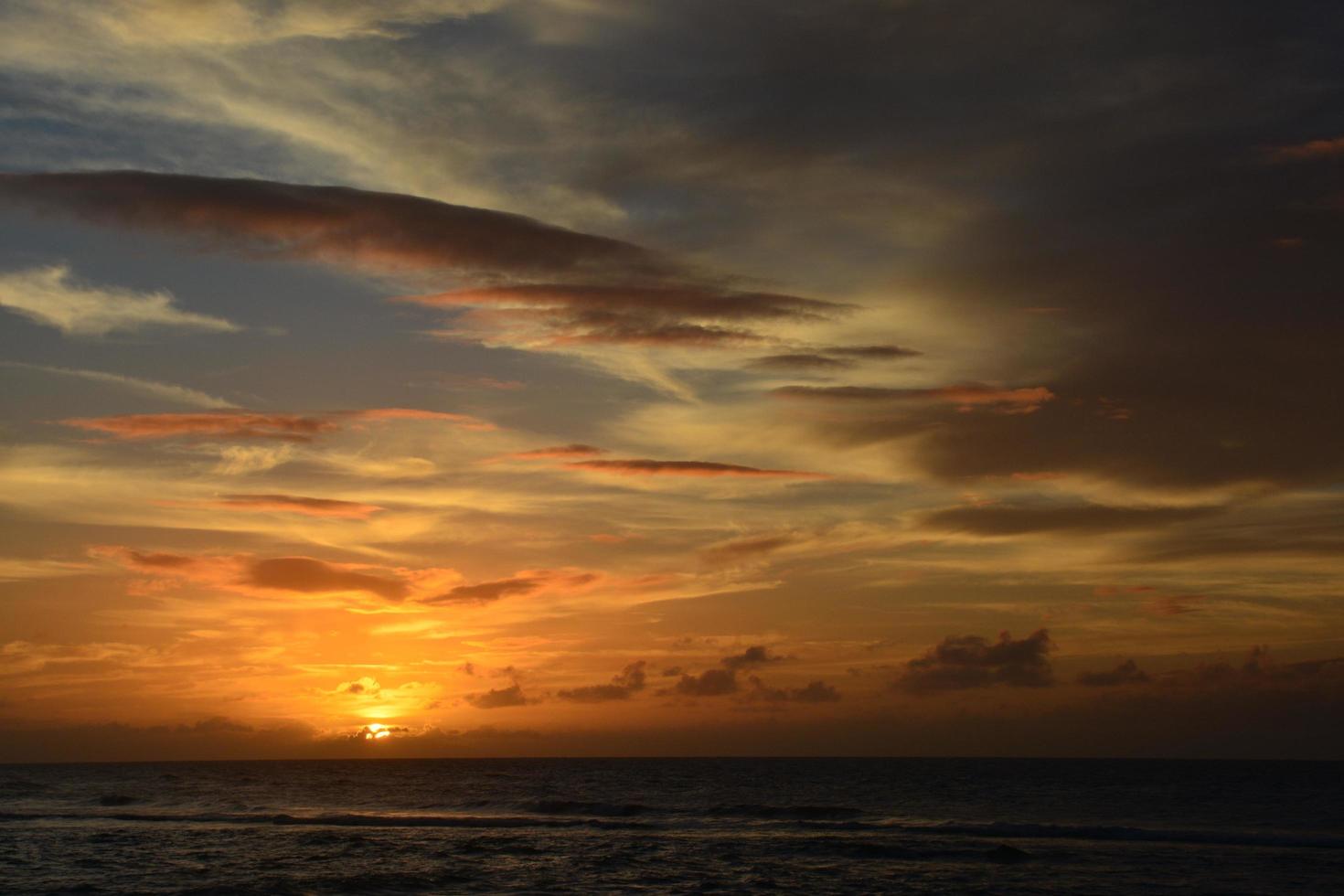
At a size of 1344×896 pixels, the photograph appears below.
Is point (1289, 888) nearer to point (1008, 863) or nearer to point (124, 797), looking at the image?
point (1008, 863)

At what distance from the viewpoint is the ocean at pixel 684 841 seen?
47781 millimetres

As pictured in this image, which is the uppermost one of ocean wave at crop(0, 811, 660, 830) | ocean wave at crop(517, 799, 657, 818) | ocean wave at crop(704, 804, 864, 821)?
ocean wave at crop(0, 811, 660, 830)

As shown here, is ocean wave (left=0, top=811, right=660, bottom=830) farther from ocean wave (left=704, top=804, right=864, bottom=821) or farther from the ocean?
ocean wave (left=704, top=804, right=864, bottom=821)

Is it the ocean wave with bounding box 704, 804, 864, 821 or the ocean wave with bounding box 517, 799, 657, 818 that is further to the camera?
the ocean wave with bounding box 517, 799, 657, 818

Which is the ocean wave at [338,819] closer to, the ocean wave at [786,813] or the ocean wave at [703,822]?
the ocean wave at [703,822]

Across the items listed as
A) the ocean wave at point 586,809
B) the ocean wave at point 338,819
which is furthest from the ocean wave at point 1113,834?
the ocean wave at point 586,809

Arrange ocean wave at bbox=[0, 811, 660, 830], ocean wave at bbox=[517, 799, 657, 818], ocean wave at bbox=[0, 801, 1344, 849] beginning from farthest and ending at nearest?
ocean wave at bbox=[517, 799, 657, 818] < ocean wave at bbox=[0, 811, 660, 830] < ocean wave at bbox=[0, 801, 1344, 849]

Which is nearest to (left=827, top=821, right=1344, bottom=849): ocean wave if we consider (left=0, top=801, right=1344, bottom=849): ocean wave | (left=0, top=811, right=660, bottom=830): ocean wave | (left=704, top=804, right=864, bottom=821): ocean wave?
(left=0, top=801, right=1344, bottom=849): ocean wave

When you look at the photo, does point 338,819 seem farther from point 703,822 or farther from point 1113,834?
point 1113,834

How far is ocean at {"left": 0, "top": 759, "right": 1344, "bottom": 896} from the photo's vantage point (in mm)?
47781

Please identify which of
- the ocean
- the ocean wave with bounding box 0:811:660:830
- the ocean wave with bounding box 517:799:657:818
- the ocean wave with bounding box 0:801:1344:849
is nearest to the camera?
the ocean

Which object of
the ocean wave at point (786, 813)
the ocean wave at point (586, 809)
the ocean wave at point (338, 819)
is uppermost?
the ocean wave at point (338, 819)

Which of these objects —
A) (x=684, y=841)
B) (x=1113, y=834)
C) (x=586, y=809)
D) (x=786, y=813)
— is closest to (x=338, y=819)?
(x=586, y=809)

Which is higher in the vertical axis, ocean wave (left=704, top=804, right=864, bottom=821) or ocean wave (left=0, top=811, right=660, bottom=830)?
ocean wave (left=0, top=811, right=660, bottom=830)
